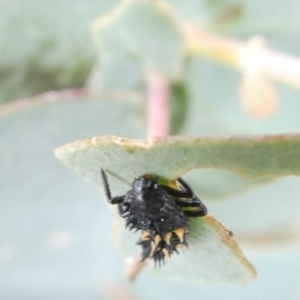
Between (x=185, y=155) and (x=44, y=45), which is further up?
(x=44, y=45)

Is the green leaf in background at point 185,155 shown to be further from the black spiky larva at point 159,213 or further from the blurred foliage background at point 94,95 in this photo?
the blurred foliage background at point 94,95

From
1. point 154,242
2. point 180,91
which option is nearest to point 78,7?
→ point 180,91

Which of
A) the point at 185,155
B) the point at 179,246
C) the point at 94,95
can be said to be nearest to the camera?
the point at 185,155

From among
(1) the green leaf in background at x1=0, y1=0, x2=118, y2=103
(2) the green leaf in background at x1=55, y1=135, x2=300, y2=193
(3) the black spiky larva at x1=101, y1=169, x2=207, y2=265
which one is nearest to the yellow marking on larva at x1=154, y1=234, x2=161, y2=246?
(3) the black spiky larva at x1=101, y1=169, x2=207, y2=265

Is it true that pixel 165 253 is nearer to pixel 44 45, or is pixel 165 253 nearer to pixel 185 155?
pixel 185 155

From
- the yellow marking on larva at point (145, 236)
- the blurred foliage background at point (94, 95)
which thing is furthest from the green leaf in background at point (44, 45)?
the yellow marking on larva at point (145, 236)

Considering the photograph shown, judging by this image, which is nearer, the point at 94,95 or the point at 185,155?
the point at 185,155

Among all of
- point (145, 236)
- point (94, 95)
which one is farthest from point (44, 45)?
point (145, 236)
